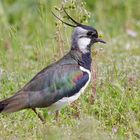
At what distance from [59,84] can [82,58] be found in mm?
438

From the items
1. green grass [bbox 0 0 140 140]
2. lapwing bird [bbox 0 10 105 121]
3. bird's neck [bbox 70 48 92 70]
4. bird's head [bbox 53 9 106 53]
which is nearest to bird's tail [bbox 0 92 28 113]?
lapwing bird [bbox 0 10 105 121]

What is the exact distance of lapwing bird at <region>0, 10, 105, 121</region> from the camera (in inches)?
296

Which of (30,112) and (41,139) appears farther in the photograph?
(30,112)

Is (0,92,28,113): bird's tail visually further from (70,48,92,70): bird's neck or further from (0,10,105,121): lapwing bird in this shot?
(70,48,92,70): bird's neck

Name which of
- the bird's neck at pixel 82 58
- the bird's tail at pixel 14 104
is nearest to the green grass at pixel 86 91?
the bird's tail at pixel 14 104

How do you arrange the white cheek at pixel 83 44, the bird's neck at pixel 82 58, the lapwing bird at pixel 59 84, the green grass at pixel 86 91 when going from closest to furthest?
the green grass at pixel 86 91 < the lapwing bird at pixel 59 84 < the bird's neck at pixel 82 58 < the white cheek at pixel 83 44

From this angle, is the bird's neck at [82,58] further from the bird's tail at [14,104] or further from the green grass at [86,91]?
the bird's tail at [14,104]

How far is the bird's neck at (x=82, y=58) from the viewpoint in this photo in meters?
7.98

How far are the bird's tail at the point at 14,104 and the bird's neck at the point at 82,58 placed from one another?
726 millimetres

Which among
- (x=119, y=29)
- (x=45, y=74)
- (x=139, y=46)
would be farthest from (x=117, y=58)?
(x=45, y=74)

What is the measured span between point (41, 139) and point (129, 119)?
97cm

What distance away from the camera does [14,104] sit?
7461 millimetres

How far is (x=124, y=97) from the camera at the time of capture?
8383 millimetres

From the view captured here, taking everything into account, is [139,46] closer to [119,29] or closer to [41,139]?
[119,29]
